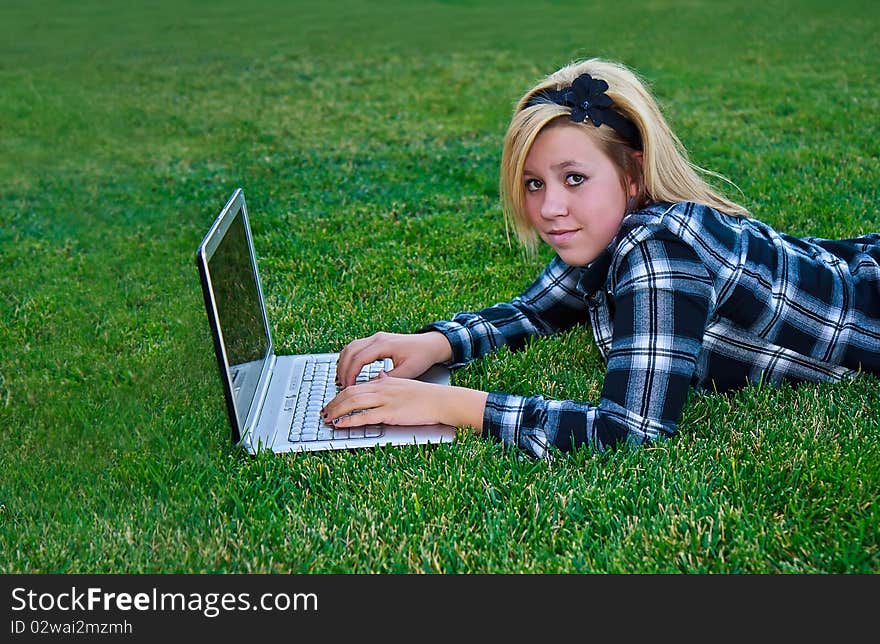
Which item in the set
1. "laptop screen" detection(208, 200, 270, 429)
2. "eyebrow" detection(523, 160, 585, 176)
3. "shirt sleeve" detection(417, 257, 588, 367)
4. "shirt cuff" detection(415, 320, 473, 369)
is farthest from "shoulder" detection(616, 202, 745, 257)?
"laptop screen" detection(208, 200, 270, 429)

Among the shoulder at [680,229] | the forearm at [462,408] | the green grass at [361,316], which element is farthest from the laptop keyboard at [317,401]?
the shoulder at [680,229]

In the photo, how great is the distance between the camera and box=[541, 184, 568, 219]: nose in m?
2.99

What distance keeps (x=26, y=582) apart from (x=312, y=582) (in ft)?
2.37

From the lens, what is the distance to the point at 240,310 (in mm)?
3068

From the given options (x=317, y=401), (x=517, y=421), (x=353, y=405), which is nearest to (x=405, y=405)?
(x=353, y=405)

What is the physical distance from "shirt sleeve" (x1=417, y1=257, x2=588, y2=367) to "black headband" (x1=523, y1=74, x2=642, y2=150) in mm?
818

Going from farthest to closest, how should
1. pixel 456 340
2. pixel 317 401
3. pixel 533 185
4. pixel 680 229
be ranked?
pixel 456 340 → pixel 317 401 → pixel 533 185 → pixel 680 229

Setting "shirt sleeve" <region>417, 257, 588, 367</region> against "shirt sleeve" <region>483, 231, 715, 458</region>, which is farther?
"shirt sleeve" <region>417, 257, 588, 367</region>

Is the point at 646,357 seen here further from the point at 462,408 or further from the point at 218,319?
the point at 218,319

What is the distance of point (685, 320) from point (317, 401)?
1263 mm

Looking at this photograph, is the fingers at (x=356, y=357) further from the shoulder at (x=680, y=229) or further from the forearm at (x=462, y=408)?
the shoulder at (x=680, y=229)

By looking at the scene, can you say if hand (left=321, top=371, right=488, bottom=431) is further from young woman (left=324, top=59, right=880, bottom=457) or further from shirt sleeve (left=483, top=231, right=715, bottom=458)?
shirt sleeve (left=483, top=231, right=715, bottom=458)

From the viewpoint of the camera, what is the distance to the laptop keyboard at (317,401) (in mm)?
2982

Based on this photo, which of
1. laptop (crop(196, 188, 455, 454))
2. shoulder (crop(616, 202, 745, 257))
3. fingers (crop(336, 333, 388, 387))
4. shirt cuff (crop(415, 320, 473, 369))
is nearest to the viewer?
laptop (crop(196, 188, 455, 454))
